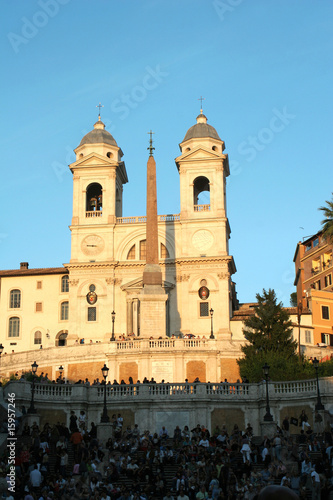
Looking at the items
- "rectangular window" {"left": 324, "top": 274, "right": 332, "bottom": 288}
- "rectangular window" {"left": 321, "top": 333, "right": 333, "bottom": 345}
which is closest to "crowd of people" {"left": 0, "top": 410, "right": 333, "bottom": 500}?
"rectangular window" {"left": 321, "top": 333, "right": 333, "bottom": 345}

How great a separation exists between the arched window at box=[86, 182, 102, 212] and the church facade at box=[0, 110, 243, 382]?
4.6 inches

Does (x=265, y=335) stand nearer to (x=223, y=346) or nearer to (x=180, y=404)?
(x=223, y=346)

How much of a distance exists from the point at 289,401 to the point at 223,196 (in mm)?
41452

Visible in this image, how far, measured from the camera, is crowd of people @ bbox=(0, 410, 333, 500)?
21578 mm

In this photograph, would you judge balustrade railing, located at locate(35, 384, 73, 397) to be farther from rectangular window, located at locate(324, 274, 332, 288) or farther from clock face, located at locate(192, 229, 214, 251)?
rectangular window, located at locate(324, 274, 332, 288)

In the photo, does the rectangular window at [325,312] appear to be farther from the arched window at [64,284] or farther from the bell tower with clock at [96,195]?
the arched window at [64,284]

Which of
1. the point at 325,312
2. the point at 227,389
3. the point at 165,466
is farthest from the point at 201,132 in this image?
the point at 165,466

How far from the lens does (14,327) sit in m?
77.0

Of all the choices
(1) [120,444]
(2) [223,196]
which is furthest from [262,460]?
(2) [223,196]

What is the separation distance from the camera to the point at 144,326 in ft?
202

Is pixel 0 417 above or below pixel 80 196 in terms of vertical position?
below

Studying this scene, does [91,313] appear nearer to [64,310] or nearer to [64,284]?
[64,310]

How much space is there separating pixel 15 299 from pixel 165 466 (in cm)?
5451

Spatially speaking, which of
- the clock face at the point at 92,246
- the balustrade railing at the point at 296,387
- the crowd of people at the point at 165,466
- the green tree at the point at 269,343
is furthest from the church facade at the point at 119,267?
the crowd of people at the point at 165,466
